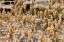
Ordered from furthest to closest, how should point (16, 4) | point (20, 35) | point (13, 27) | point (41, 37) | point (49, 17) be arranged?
point (16, 4) < point (49, 17) < point (13, 27) < point (20, 35) < point (41, 37)

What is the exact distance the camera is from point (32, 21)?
512cm

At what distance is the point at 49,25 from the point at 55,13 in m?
0.82

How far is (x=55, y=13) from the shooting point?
17.8 ft

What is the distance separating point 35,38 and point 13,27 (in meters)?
0.84

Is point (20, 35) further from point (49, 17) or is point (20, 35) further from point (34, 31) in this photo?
point (49, 17)

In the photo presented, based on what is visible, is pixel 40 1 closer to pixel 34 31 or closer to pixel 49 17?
pixel 49 17

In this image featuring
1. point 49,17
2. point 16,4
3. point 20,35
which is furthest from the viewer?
point 16,4

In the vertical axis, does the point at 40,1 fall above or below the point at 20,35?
above

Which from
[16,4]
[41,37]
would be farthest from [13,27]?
[16,4]

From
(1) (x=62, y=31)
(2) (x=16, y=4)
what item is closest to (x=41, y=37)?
(1) (x=62, y=31)

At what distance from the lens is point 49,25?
185 inches

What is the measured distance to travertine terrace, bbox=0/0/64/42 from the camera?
4277mm

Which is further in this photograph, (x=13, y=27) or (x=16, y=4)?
(x=16, y=4)

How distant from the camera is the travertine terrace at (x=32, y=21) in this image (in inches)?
168
